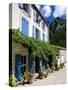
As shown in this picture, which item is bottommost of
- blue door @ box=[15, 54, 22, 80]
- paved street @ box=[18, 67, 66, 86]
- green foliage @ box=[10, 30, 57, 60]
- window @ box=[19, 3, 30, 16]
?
paved street @ box=[18, 67, 66, 86]

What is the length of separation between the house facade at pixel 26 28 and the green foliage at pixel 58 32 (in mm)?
55

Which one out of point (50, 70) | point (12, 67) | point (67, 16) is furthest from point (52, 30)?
point (12, 67)

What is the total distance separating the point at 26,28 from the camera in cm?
225

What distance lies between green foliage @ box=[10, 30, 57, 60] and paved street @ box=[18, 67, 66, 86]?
0.61ft

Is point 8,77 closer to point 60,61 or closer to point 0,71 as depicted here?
point 0,71

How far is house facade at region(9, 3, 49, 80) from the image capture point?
2.19 meters

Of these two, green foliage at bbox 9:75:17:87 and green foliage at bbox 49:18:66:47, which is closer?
green foliage at bbox 9:75:17:87

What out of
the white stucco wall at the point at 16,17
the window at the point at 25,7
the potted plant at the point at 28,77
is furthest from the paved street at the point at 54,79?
the window at the point at 25,7

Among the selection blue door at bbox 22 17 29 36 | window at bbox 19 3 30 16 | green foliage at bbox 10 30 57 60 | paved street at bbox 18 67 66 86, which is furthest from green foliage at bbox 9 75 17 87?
window at bbox 19 3 30 16

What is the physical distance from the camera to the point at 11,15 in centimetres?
218

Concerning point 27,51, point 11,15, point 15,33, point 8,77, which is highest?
point 11,15

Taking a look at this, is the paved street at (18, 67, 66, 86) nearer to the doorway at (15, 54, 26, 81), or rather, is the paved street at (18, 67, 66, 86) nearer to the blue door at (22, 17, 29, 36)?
the doorway at (15, 54, 26, 81)

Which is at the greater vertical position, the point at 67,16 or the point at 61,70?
the point at 67,16

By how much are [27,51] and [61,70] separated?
41 cm
